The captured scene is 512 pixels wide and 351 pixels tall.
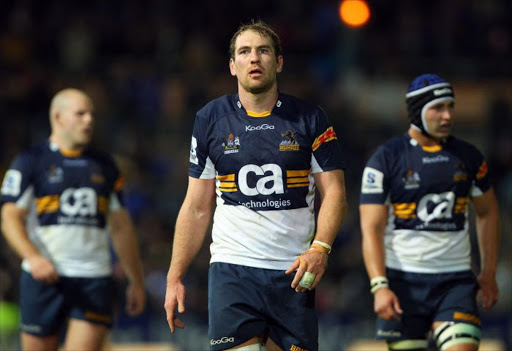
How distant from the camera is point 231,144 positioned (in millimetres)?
7551

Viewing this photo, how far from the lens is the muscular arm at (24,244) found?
9742 millimetres

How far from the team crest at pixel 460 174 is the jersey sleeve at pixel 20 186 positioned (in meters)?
3.81

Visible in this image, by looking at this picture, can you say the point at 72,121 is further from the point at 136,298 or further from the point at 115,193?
the point at 136,298

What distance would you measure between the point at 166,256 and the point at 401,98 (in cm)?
596

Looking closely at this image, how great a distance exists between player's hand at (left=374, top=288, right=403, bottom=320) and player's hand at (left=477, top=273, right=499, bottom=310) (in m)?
0.83

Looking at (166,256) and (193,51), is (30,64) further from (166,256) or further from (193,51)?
(166,256)

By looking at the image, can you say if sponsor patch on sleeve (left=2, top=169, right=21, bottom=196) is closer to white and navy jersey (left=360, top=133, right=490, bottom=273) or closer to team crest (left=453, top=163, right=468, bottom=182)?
white and navy jersey (left=360, top=133, right=490, bottom=273)

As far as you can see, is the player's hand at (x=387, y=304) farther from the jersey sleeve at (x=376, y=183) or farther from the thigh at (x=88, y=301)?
the thigh at (x=88, y=301)

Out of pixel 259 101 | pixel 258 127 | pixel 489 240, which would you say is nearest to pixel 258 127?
pixel 258 127

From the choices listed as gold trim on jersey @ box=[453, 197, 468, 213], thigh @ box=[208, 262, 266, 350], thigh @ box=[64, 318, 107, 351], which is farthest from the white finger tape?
thigh @ box=[64, 318, 107, 351]

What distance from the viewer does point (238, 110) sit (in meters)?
7.66

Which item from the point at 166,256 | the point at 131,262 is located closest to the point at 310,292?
the point at 131,262

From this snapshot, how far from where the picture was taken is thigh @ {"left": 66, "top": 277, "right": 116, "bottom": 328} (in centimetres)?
991

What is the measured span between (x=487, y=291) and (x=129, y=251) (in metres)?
3.36
